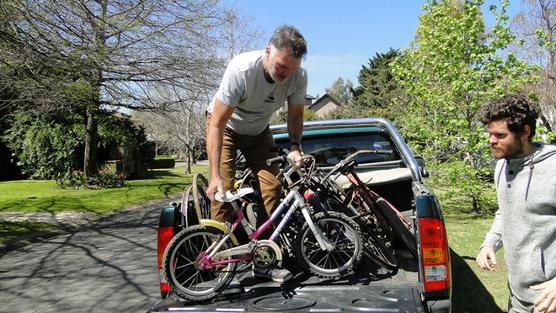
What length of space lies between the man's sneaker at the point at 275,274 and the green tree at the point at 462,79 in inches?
285

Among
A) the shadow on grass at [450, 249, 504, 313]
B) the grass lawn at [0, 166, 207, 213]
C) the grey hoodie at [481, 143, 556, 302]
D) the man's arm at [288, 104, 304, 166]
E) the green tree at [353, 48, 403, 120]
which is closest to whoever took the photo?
the grey hoodie at [481, 143, 556, 302]

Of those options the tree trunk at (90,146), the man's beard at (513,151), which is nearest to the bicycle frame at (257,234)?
the man's beard at (513,151)

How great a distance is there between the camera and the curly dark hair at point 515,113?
8.09 ft

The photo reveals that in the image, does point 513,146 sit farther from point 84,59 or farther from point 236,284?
point 84,59

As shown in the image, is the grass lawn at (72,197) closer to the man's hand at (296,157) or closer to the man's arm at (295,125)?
the man's arm at (295,125)

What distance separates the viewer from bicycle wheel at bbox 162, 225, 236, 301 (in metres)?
3.49

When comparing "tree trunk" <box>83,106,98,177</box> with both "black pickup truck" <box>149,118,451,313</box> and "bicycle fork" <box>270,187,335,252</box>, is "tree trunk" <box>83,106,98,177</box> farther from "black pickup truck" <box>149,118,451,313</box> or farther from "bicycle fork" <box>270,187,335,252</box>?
"bicycle fork" <box>270,187,335,252</box>

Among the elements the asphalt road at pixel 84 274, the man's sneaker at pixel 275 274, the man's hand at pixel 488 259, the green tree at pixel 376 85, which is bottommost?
the asphalt road at pixel 84 274

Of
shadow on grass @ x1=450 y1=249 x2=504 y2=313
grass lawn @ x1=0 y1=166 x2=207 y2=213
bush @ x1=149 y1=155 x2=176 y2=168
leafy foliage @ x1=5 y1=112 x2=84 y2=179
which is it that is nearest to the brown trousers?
shadow on grass @ x1=450 y1=249 x2=504 y2=313

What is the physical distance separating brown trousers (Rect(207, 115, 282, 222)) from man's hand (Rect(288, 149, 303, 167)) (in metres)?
Result: 0.20

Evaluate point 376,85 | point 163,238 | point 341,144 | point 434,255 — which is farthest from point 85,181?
point 376,85

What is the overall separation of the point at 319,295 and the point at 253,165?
1.38 meters

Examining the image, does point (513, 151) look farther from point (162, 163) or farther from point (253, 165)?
point (162, 163)

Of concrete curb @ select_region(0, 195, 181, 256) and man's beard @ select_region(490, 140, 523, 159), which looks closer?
man's beard @ select_region(490, 140, 523, 159)
